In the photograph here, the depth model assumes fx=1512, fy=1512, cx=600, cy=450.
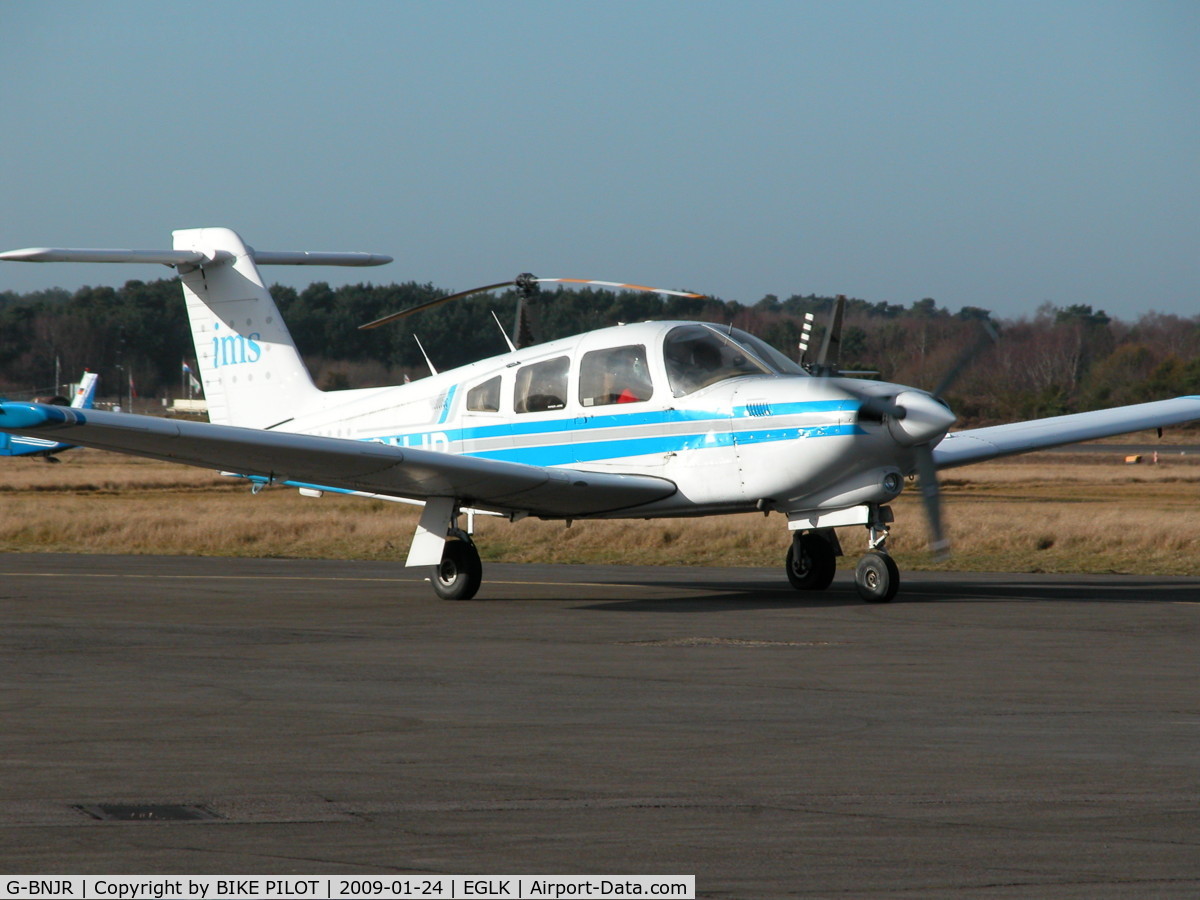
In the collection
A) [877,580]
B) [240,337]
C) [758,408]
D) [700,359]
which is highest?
[240,337]

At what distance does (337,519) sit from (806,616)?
16800mm

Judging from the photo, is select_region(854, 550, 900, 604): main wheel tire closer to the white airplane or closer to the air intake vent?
the white airplane

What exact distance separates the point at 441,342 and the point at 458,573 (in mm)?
57571

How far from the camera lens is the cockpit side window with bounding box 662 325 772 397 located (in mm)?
16188

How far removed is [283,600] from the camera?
16.9 meters

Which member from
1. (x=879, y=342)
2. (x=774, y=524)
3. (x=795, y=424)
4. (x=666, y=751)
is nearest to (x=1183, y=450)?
(x=879, y=342)

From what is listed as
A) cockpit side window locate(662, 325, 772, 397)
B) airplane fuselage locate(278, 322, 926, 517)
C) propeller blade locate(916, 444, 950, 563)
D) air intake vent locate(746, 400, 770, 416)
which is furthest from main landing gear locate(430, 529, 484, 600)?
propeller blade locate(916, 444, 950, 563)

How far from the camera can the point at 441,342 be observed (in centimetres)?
7362

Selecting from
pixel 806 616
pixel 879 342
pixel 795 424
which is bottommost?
pixel 806 616

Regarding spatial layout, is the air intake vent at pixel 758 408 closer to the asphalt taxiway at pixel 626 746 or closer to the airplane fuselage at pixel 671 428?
the airplane fuselage at pixel 671 428

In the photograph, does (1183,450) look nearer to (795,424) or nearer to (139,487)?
(139,487)

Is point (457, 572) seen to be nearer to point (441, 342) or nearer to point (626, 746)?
point (626, 746)

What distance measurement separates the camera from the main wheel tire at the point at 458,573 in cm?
1675
